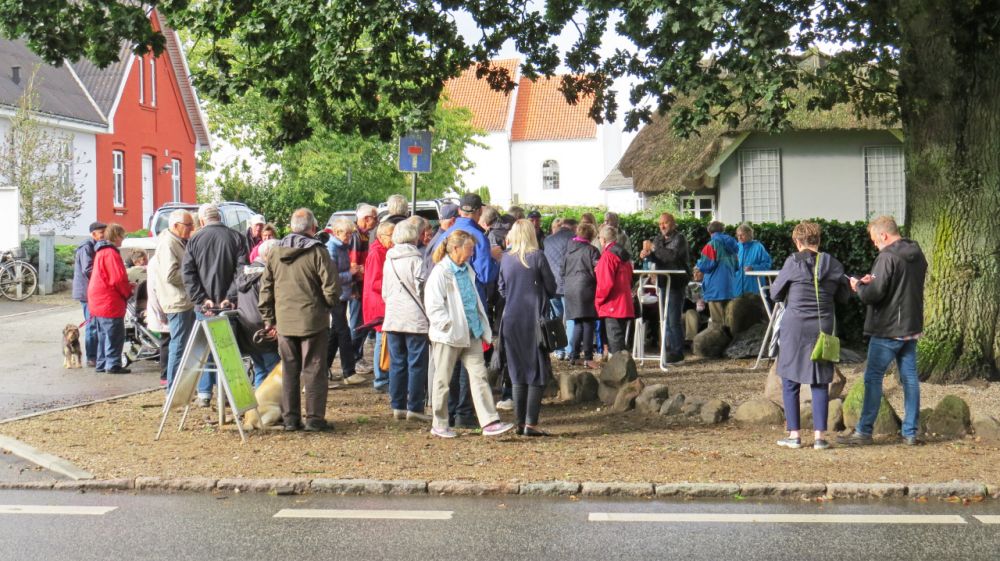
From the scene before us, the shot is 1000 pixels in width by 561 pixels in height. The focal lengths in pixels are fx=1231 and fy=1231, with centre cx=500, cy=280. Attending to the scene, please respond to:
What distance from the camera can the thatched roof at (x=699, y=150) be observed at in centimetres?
2948

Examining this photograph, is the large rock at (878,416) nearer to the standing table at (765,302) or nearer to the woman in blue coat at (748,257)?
the standing table at (765,302)

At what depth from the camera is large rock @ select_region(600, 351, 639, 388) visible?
12.0 metres

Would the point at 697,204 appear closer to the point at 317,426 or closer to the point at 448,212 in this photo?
the point at 448,212

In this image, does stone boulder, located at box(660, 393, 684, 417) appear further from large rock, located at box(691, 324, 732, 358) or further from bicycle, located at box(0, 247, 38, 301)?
bicycle, located at box(0, 247, 38, 301)

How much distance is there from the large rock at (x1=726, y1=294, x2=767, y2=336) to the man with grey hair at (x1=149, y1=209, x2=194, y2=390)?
279 inches

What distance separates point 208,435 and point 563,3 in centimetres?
708

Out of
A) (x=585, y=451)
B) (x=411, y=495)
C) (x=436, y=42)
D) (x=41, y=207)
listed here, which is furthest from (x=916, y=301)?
(x=41, y=207)

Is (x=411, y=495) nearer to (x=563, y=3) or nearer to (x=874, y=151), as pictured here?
(x=563, y=3)

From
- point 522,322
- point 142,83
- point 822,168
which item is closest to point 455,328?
point 522,322

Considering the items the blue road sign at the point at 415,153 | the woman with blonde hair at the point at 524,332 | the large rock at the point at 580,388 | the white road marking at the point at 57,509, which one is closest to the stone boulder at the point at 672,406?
the large rock at the point at 580,388

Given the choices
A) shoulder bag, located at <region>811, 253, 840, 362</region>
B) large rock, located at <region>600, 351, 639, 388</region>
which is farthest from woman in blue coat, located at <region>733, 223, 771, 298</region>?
shoulder bag, located at <region>811, 253, 840, 362</region>

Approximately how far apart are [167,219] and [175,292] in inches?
646

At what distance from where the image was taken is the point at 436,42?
48.7ft

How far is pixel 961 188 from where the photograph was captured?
12.5m
